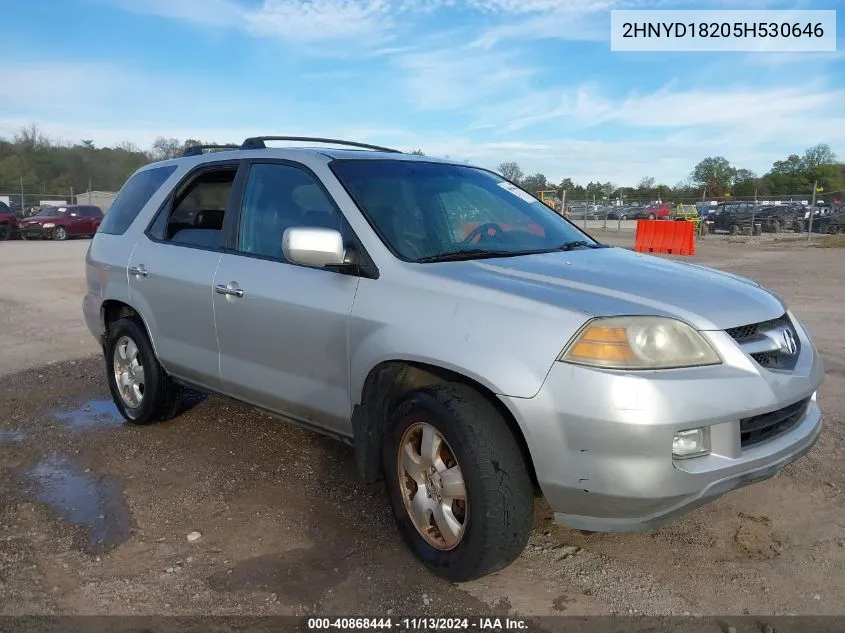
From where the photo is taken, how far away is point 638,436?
7.99ft

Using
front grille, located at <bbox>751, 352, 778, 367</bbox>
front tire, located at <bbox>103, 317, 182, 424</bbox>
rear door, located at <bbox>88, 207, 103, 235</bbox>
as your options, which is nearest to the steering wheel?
front grille, located at <bbox>751, 352, 778, 367</bbox>

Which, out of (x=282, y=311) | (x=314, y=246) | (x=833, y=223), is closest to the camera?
(x=314, y=246)

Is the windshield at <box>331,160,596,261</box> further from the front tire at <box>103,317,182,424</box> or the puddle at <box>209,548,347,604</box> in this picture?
the front tire at <box>103,317,182,424</box>

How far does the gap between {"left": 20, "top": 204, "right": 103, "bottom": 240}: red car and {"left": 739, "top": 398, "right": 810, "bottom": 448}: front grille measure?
95.0 feet

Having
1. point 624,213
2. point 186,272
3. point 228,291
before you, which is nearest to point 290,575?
point 228,291

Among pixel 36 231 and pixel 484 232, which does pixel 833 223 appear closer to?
pixel 484 232

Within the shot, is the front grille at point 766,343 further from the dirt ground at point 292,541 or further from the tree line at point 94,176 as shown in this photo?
the tree line at point 94,176

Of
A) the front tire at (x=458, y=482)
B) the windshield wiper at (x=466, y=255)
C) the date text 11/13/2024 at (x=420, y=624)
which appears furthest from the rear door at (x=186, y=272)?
the date text 11/13/2024 at (x=420, y=624)

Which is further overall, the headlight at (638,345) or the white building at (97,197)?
the white building at (97,197)

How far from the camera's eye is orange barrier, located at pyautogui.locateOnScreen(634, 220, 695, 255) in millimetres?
20250

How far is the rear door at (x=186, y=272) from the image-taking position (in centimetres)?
407

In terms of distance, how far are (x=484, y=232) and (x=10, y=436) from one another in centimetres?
354

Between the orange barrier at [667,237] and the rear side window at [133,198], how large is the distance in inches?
669

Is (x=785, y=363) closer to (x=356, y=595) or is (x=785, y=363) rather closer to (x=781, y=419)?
(x=781, y=419)
